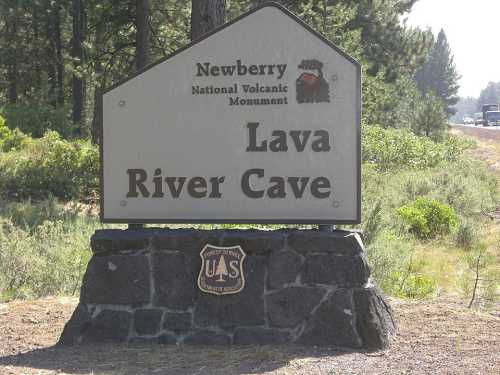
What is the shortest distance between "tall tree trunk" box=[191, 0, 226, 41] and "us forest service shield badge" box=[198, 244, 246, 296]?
152 inches

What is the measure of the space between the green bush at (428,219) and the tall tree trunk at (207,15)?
17.5ft

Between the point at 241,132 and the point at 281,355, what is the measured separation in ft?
5.90

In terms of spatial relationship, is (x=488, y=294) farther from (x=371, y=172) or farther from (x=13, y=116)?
(x=13, y=116)

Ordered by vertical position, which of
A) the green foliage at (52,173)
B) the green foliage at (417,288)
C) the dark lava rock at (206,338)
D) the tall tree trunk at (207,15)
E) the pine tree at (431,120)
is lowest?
the dark lava rock at (206,338)

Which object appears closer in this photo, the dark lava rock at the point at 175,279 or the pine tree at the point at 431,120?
the dark lava rock at the point at 175,279

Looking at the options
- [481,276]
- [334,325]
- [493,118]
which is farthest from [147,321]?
[493,118]

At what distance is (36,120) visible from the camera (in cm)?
2267

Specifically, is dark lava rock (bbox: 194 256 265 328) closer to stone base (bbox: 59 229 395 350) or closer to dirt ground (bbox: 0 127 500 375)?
stone base (bbox: 59 229 395 350)

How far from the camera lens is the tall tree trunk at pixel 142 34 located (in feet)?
50.6

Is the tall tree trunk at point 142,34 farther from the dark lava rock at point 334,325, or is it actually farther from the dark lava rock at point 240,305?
the dark lava rock at point 334,325

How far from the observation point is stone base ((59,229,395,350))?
5.38m

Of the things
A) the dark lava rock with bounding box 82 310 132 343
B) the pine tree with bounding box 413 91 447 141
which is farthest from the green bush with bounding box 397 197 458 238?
the pine tree with bounding box 413 91 447 141

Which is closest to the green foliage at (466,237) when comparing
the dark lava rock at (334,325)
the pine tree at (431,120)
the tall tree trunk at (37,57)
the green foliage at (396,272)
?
the green foliage at (396,272)

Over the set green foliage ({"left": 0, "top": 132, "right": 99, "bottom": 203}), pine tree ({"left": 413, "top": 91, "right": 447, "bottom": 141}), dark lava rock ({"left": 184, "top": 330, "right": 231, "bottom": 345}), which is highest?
pine tree ({"left": 413, "top": 91, "right": 447, "bottom": 141})
